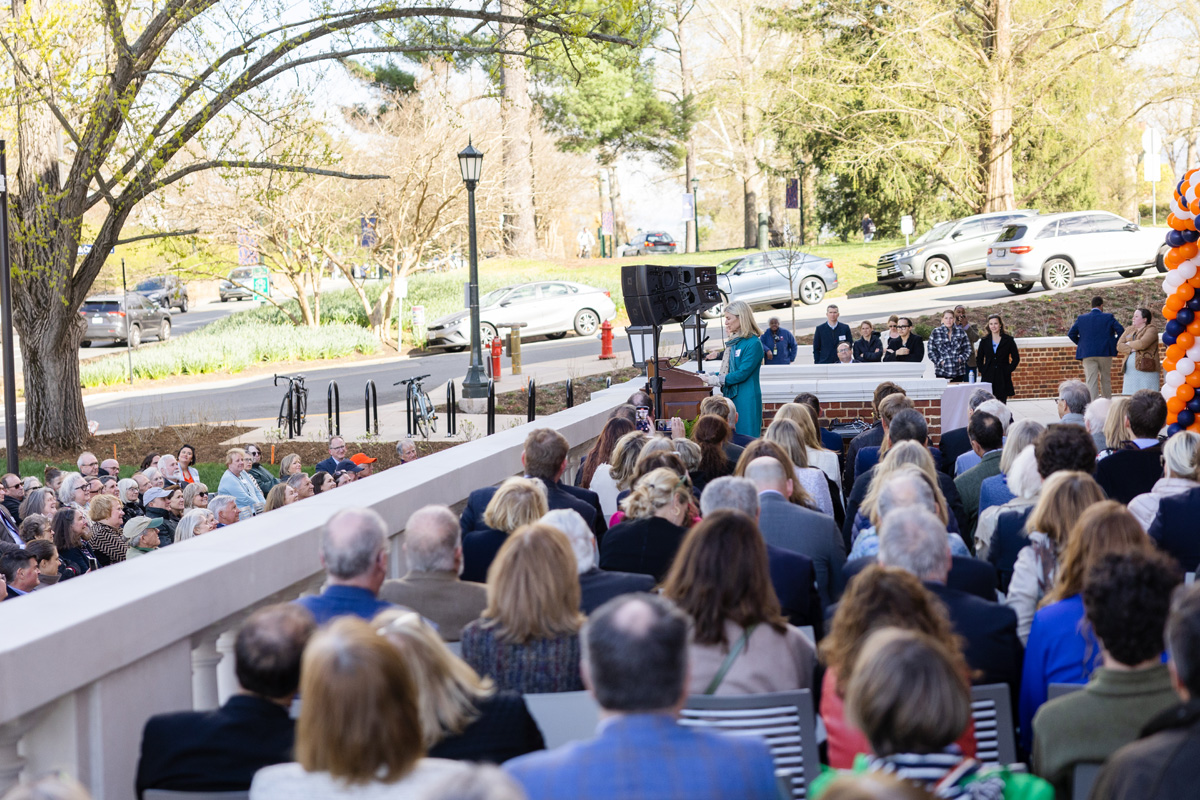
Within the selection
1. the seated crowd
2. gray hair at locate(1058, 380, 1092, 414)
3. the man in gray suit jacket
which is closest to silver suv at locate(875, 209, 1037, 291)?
gray hair at locate(1058, 380, 1092, 414)

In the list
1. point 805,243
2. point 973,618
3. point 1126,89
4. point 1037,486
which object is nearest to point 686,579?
point 973,618

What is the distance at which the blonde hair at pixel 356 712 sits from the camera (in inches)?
97.3

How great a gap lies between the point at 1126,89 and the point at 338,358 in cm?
2525

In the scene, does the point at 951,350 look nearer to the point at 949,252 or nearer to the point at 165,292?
the point at 949,252

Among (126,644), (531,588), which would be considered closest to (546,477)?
(531,588)

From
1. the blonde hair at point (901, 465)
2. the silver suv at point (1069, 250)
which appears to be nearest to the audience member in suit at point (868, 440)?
the blonde hair at point (901, 465)

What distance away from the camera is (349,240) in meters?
34.8

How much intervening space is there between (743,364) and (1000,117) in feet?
79.7

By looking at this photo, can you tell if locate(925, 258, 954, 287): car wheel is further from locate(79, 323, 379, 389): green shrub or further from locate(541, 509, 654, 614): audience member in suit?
locate(541, 509, 654, 614): audience member in suit

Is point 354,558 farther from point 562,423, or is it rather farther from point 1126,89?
point 1126,89

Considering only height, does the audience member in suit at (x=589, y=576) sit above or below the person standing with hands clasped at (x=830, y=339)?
below

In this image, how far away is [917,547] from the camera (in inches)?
151

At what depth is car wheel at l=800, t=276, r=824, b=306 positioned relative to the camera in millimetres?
29781

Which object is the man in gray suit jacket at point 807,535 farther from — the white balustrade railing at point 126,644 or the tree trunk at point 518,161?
the tree trunk at point 518,161
